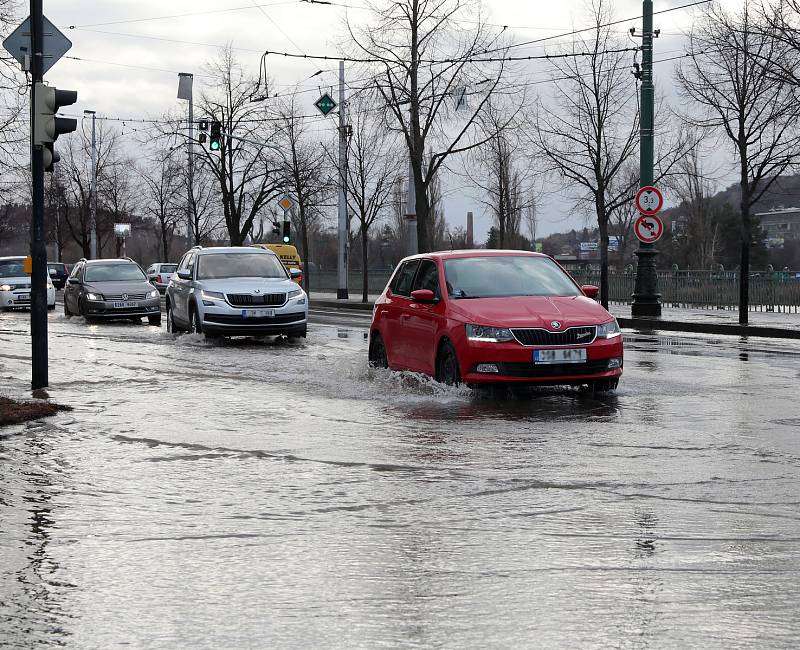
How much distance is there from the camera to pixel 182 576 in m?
5.68

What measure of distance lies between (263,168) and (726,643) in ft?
182

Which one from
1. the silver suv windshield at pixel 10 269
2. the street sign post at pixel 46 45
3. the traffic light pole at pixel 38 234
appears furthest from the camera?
the silver suv windshield at pixel 10 269

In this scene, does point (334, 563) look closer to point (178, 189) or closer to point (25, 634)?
point (25, 634)

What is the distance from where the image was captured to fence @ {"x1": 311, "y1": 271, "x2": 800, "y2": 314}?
33.7 m

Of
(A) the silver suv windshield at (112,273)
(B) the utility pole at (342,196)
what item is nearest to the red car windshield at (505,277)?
(A) the silver suv windshield at (112,273)

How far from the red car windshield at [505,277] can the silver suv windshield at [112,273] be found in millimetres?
17779

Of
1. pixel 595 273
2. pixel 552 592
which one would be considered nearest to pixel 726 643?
pixel 552 592

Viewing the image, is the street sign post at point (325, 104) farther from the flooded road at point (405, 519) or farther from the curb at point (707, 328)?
the flooded road at point (405, 519)

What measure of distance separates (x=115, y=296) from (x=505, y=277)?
1712 cm

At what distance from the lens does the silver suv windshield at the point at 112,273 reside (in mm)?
30688

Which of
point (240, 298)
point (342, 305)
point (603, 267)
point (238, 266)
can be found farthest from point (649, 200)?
point (342, 305)

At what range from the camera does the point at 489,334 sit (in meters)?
12.4

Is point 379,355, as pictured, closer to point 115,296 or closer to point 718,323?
point 718,323

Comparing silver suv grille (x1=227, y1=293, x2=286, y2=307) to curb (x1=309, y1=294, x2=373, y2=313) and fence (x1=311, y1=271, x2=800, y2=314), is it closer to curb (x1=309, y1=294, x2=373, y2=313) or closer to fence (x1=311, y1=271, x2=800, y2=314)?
fence (x1=311, y1=271, x2=800, y2=314)
